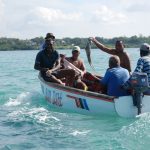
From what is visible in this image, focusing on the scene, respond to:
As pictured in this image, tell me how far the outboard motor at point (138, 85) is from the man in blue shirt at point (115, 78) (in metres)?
0.18

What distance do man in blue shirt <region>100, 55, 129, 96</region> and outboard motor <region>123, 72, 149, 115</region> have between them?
7.0 inches

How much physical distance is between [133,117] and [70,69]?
8.64ft

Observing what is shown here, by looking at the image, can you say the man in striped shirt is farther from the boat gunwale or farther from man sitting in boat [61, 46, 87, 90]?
man sitting in boat [61, 46, 87, 90]

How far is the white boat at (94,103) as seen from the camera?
9.76 meters

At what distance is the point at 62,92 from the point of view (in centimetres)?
1122

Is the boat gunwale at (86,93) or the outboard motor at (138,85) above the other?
the outboard motor at (138,85)

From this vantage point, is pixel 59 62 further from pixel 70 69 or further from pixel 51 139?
pixel 51 139

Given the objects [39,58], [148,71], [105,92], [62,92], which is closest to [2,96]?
[39,58]

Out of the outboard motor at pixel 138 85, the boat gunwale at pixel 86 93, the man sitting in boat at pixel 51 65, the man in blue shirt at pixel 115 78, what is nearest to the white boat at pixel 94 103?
the boat gunwale at pixel 86 93

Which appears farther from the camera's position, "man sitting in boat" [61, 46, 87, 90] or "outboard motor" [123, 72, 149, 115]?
"man sitting in boat" [61, 46, 87, 90]

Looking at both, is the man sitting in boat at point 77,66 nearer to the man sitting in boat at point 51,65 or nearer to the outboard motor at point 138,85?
the man sitting in boat at point 51,65

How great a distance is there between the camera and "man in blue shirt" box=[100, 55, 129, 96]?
985 cm

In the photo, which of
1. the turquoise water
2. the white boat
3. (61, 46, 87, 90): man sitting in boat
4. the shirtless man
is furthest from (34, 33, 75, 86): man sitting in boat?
the turquoise water

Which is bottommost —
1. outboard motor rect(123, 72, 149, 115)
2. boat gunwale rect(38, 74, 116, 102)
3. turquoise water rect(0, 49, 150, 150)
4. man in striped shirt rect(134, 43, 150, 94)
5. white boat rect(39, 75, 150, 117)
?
turquoise water rect(0, 49, 150, 150)
